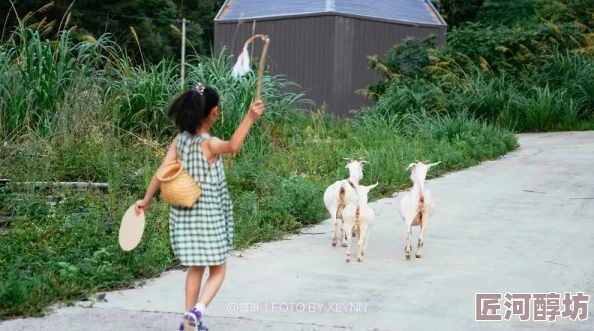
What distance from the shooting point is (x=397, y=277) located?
258 inches

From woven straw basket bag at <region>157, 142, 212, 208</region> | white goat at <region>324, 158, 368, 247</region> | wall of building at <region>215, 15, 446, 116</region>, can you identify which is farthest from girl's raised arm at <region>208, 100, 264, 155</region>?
wall of building at <region>215, 15, 446, 116</region>

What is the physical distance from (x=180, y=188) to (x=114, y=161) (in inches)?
154

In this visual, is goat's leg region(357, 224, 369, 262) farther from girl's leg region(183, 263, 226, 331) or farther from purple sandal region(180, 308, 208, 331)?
purple sandal region(180, 308, 208, 331)

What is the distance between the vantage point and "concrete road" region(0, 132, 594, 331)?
211 inches

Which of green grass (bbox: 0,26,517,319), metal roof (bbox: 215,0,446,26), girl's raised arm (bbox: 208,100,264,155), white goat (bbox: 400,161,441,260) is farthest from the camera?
metal roof (bbox: 215,0,446,26)

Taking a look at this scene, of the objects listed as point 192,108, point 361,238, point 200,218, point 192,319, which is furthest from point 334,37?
point 192,319

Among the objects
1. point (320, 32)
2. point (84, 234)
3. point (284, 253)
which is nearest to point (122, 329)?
point (84, 234)

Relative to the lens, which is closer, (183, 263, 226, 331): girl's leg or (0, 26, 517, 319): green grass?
(183, 263, 226, 331): girl's leg

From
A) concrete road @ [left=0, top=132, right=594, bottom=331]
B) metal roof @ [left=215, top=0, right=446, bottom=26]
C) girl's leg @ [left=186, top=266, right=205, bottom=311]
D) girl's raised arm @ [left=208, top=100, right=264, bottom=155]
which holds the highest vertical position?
metal roof @ [left=215, top=0, right=446, bottom=26]

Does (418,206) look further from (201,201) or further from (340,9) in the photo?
(340,9)

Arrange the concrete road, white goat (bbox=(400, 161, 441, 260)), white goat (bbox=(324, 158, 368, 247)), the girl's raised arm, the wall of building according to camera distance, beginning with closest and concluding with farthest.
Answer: the girl's raised arm < the concrete road < white goat (bbox=(400, 161, 441, 260)) < white goat (bbox=(324, 158, 368, 247)) < the wall of building

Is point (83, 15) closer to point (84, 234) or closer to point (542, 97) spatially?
point (542, 97)

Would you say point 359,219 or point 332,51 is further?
point 332,51

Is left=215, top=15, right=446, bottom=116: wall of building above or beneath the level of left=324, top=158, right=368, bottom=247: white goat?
above
